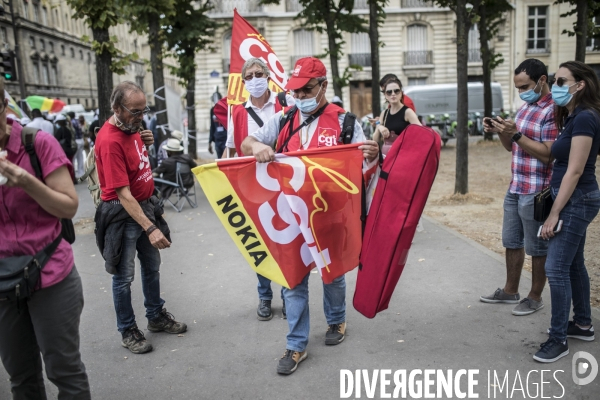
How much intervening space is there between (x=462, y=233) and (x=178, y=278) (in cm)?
398

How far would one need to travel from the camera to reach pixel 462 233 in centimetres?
815

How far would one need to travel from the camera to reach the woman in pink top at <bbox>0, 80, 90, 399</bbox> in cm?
286

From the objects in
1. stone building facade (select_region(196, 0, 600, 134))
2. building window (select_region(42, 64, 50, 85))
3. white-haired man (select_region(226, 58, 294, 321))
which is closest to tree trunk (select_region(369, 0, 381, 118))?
white-haired man (select_region(226, 58, 294, 321))

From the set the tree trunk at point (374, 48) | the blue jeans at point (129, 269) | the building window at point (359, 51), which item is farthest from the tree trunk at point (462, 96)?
the building window at point (359, 51)

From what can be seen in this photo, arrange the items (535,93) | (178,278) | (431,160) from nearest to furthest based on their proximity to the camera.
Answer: (431,160)
(535,93)
(178,278)

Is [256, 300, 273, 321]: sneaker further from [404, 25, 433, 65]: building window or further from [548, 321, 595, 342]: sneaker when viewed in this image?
[404, 25, 433, 65]: building window

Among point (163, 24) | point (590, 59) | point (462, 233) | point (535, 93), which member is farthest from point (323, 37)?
point (535, 93)

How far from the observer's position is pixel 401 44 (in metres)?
43.6

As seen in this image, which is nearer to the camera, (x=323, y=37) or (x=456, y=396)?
(x=456, y=396)

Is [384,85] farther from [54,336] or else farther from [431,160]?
[54,336]

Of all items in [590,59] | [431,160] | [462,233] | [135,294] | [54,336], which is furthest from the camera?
[590,59]

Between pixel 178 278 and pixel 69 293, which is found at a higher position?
pixel 69 293

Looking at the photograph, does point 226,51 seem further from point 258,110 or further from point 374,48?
point 258,110

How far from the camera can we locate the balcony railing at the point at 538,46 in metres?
41.6
